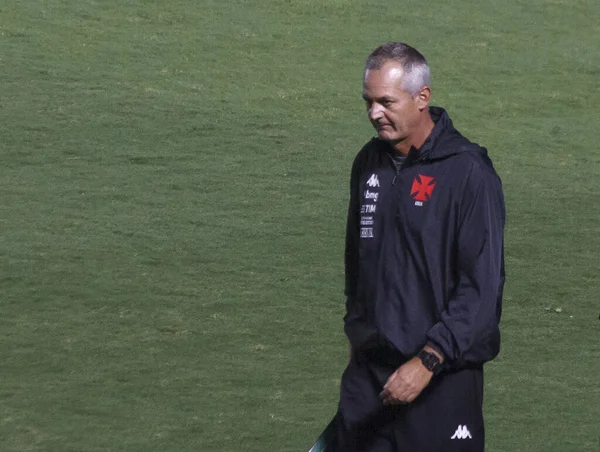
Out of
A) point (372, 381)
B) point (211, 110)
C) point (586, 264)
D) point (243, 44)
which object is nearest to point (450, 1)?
point (243, 44)

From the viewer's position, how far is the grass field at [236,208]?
5.29 metres

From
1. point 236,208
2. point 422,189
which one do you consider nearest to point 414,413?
point 422,189

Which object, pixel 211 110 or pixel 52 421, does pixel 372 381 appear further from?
pixel 211 110

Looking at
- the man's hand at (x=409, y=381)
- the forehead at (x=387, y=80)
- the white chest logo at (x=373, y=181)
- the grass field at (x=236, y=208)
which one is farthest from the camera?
the grass field at (x=236, y=208)

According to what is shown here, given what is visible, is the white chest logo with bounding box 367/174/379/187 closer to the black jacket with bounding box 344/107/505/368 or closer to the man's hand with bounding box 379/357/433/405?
the black jacket with bounding box 344/107/505/368

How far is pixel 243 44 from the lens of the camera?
31.8 ft

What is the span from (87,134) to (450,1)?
3.61m

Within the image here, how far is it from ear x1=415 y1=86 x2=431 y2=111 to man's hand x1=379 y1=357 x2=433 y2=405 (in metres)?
0.65

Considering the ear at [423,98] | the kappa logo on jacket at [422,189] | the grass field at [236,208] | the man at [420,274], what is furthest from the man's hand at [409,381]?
the grass field at [236,208]

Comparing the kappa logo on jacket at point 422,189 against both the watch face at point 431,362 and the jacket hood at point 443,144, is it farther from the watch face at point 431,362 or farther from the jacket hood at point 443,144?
the watch face at point 431,362

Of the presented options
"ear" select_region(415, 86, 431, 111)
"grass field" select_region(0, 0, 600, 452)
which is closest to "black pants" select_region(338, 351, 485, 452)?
"ear" select_region(415, 86, 431, 111)

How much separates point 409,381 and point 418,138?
0.63 m

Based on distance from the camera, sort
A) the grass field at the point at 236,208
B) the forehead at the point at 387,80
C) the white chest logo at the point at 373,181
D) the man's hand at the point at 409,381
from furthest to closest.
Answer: the grass field at the point at 236,208 < the white chest logo at the point at 373,181 < the forehead at the point at 387,80 < the man's hand at the point at 409,381

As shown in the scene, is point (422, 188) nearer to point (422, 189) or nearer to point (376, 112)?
point (422, 189)
